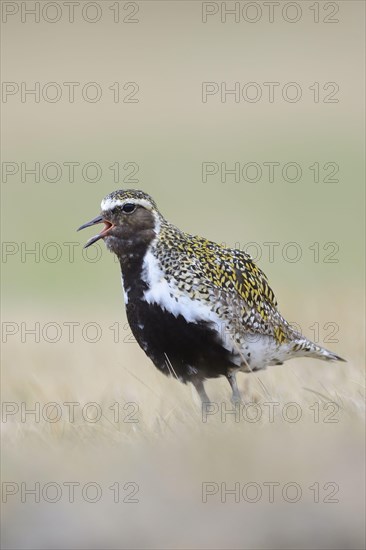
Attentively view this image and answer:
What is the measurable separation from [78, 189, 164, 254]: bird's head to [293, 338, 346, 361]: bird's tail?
1.56m

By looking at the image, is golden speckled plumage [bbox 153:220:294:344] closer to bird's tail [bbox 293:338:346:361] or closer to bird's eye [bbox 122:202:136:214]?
bird's tail [bbox 293:338:346:361]

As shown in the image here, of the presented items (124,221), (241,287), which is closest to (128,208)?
(124,221)

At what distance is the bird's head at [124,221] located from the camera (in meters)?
8.58

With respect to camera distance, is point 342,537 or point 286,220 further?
point 286,220

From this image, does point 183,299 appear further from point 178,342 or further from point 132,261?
point 132,261

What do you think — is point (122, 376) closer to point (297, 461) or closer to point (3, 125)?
point (297, 461)

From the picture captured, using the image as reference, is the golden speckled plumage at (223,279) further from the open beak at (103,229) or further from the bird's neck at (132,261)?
the open beak at (103,229)

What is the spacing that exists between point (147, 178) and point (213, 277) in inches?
781

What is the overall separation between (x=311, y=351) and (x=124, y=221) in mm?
1962

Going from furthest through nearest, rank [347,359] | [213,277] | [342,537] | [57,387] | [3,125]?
[3,125], [57,387], [347,359], [213,277], [342,537]

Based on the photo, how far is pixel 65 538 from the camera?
22.2ft

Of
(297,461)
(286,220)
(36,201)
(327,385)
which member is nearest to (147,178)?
(36,201)

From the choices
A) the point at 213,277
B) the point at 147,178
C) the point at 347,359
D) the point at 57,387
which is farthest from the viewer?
the point at 147,178


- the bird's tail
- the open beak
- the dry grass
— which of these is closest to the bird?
the open beak
